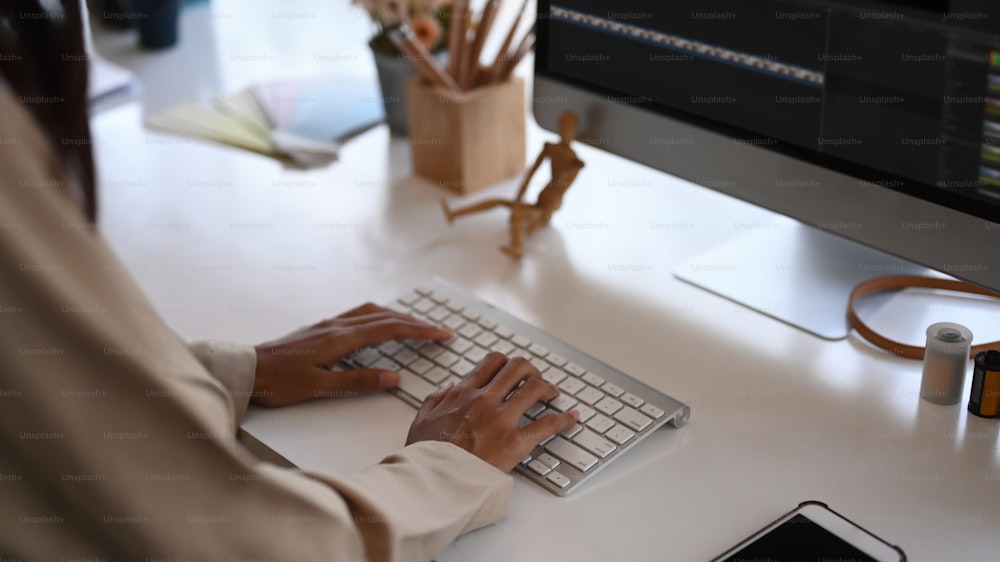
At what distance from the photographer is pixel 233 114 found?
1631mm

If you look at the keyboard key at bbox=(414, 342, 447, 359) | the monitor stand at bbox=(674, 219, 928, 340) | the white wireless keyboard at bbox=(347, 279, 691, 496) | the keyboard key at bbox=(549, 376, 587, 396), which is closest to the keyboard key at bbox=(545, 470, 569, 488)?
the white wireless keyboard at bbox=(347, 279, 691, 496)

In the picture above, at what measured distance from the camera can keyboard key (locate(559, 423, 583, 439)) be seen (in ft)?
3.03

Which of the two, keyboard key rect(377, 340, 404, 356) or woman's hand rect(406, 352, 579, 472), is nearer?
woman's hand rect(406, 352, 579, 472)

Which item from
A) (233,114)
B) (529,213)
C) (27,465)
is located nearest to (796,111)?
(529,213)

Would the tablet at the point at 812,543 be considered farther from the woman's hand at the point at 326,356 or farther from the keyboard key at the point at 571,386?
the woman's hand at the point at 326,356

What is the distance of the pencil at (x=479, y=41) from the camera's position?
4.50 ft

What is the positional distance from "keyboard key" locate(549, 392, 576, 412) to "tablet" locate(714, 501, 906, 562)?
0.68 feet

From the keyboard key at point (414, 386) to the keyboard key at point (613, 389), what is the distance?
161mm

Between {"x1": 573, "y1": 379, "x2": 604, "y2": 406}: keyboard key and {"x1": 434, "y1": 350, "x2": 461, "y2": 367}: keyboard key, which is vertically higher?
{"x1": 573, "y1": 379, "x2": 604, "y2": 406}: keyboard key

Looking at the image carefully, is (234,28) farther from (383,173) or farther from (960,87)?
(960,87)

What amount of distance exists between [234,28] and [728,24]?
3.89 feet

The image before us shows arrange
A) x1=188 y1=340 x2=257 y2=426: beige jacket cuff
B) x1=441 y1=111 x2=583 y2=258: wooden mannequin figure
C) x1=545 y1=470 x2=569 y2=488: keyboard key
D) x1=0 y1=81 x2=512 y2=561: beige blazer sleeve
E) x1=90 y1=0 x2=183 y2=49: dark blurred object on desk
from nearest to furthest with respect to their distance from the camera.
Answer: x1=0 y1=81 x2=512 y2=561: beige blazer sleeve
x1=545 y1=470 x2=569 y2=488: keyboard key
x1=188 y1=340 x2=257 y2=426: beige jacket cuff
x1=441 y1=111 x2=583 y2=258: wooden mannequin figure
x1=90 y1=0 x2=183 y2=49: dark blurred object on desk

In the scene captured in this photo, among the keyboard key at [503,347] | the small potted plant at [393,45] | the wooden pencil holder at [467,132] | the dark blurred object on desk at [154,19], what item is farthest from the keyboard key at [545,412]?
the dark blurred object on desk at [154,19]

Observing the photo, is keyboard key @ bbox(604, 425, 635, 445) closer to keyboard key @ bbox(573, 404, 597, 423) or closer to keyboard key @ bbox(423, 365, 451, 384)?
keyboard key @ bbox(573, 404, 597, 423)
